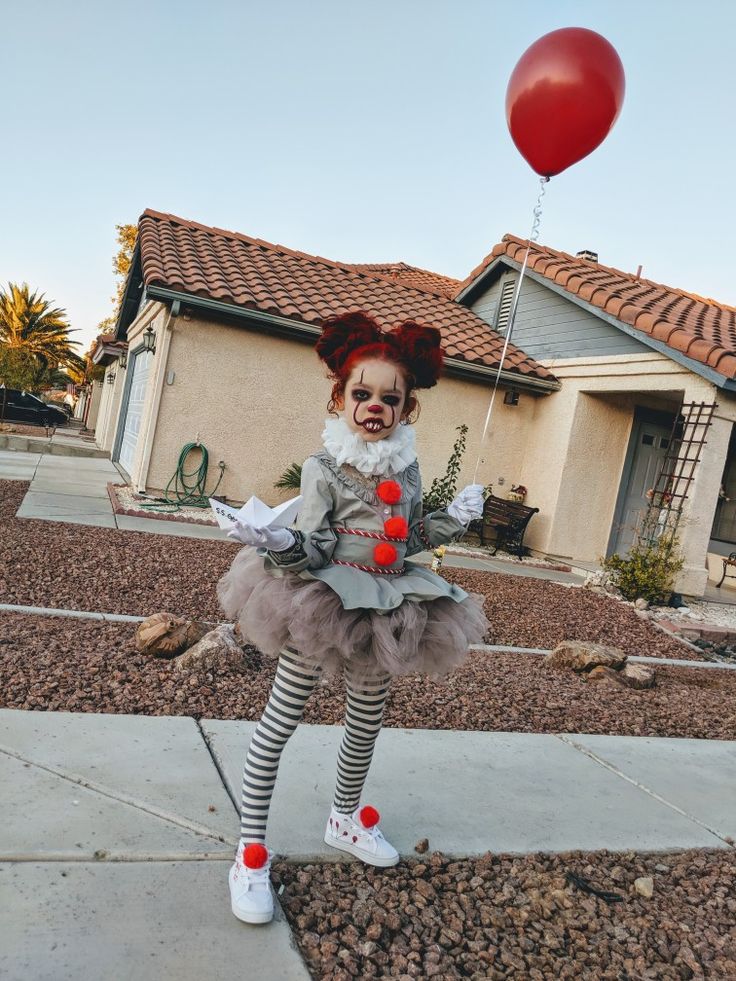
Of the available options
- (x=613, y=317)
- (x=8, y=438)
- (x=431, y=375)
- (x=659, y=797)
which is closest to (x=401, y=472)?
(x=431, y=375)

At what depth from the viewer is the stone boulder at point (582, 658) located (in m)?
4.95

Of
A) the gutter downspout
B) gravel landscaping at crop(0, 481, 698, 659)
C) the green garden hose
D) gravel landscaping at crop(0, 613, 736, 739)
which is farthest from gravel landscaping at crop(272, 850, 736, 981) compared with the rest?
the gutter downspout

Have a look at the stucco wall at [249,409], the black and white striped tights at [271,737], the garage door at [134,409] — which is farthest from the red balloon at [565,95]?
the garage door at [134,409]

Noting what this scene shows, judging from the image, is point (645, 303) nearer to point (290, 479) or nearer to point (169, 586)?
point (290, 479)

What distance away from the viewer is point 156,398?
31.4 feet

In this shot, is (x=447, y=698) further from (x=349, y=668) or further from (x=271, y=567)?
(x=271, y=567)

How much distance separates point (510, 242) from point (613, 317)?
3253mm

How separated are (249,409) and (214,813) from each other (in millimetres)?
8094

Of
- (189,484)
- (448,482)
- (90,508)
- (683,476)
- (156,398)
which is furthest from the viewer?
(448,482)

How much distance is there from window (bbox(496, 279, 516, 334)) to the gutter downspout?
5750 millimetres

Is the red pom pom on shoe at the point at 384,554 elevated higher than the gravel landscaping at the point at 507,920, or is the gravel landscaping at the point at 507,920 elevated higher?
the red pom pom on shoe at the point at 384,554

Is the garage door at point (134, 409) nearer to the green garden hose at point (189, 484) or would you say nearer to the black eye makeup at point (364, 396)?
the green garden hose at point (189, 484)

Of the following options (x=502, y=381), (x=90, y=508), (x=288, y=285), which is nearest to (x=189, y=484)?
(x=90, y=508)

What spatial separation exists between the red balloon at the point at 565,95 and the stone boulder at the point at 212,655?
12.0 feet
